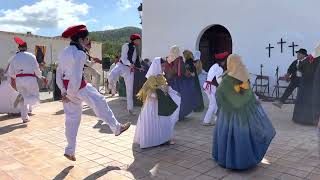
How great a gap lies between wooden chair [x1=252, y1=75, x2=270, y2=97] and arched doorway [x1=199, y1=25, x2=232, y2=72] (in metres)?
2.53

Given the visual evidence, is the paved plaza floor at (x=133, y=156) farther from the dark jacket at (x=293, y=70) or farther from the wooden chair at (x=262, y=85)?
the wooden chair at (x=262, y=85)

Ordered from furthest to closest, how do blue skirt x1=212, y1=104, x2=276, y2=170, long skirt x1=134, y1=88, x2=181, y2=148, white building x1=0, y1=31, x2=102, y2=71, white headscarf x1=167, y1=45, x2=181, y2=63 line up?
white building x1=0, y1=31, x2=102, y2=71 < white headscarf x1=167, y1=45, x2=181, y2=63 < long skirt x1=134, y1=88, x2=181, y2=148 < blue skirt x1=212, y1=104, x2=276, y2=170

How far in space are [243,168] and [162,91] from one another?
5.76 feet

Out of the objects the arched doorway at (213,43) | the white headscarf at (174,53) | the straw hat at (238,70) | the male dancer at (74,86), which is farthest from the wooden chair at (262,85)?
the male dancer at (74,86)

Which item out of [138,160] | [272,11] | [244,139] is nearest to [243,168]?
[244,139]

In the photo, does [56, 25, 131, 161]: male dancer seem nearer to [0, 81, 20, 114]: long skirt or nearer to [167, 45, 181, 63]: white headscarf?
[167, 45, 181, 63]: white headscarf

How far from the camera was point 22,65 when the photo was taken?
723 centimetres

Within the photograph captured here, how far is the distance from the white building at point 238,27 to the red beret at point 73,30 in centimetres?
709

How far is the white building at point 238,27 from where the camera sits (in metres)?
9.64

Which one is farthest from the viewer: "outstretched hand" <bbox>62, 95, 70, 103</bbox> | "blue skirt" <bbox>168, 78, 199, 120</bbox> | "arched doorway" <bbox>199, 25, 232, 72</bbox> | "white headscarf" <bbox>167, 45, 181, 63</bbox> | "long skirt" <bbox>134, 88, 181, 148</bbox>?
"arched doorway" <bbox>199, 25, 232, 72</bbox>

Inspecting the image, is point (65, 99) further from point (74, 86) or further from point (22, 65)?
point (22, 65)

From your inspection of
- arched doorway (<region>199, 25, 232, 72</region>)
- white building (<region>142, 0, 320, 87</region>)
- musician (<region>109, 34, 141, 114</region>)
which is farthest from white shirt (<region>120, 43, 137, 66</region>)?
arched doorway (<region>199, 25, 232, 72</region>)

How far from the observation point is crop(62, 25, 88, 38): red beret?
438 centimetres

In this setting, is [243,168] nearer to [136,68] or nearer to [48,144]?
[48,144]
